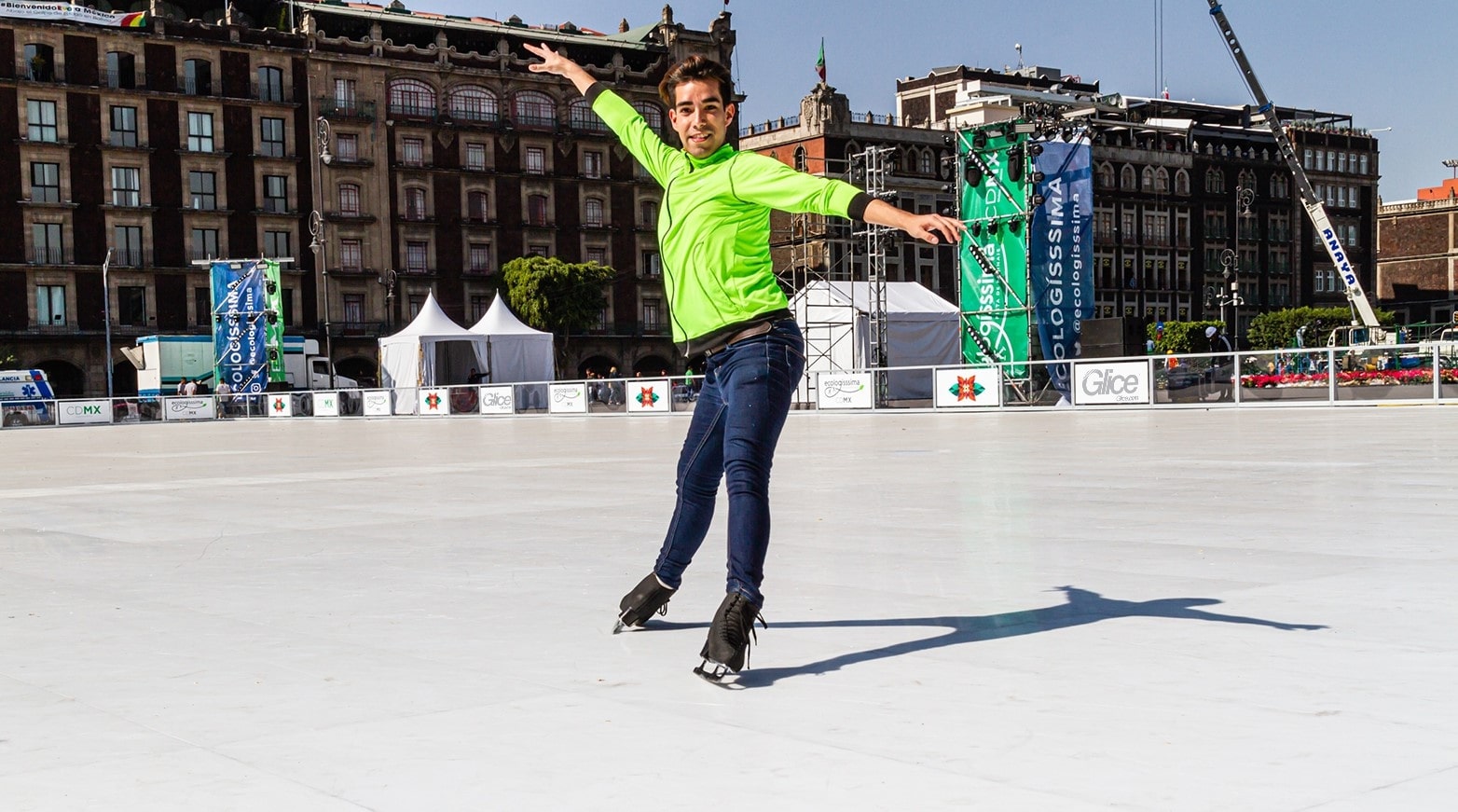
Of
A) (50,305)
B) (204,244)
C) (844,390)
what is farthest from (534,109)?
(844,390)

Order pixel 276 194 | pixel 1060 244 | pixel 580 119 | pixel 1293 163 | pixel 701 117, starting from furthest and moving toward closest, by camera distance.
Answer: pixel 580 119 → pixel 276 194 → pixel 1293 163 → pixel 1060 244 → pixel 701 117

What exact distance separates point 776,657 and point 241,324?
45.2 meters

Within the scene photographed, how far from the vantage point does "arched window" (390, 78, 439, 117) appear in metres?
75.1

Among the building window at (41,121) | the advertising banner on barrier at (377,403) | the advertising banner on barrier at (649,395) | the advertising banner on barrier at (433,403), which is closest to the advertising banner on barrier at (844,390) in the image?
the advertising banner on barrier at (649,395)

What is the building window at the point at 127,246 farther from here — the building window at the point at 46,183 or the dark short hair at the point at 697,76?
the dark short hair at the point at 697,76

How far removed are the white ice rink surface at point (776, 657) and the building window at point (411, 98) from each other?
221 feet

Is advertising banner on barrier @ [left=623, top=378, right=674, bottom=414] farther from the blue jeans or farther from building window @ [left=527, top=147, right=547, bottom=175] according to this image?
building window @ [left=527, top=147, right=547, bottom=175]

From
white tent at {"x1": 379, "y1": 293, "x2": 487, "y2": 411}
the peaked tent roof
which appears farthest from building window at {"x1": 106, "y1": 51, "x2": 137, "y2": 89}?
the peaked tent roof

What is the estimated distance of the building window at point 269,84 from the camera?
2852 inches

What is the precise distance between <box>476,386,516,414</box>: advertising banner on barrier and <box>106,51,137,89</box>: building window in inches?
1428

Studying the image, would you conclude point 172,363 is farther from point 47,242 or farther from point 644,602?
point 644,602

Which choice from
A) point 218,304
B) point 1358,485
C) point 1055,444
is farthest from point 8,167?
point 1358,485

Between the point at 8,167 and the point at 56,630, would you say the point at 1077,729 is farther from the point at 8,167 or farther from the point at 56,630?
the point at 8,167

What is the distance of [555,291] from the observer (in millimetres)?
72500
